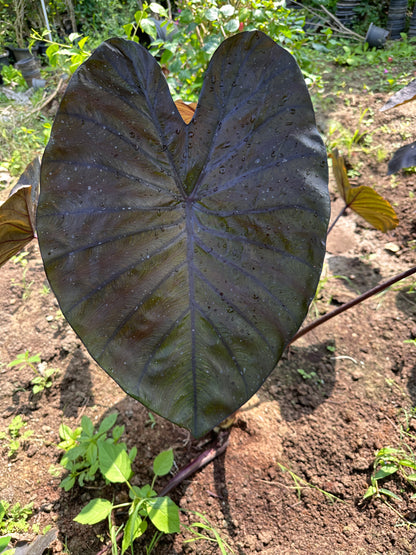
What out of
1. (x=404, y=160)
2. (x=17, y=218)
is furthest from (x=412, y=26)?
(x=17, y=218)

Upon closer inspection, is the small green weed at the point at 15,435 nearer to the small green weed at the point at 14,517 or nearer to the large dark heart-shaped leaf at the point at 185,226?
the small green weed at the point at 14,517

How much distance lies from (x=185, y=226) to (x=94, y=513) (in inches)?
28.0

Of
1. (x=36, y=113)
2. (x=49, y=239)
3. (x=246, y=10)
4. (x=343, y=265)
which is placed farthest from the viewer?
(x=36, y=113)

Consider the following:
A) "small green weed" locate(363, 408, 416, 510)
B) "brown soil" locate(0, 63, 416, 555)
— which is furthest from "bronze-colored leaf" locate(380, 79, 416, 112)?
"small green weed" locate(363, 408, 416, 510)

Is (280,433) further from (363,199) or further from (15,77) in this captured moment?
(15,77)

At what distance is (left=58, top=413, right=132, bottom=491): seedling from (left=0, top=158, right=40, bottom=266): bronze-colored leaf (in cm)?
55

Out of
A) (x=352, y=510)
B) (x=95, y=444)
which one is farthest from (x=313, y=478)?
(x=95, y=444)

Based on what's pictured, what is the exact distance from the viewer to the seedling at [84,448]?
1106 millimetres

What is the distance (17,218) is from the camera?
1.02m

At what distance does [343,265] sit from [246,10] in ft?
4.91

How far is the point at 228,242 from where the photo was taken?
0.83 meters

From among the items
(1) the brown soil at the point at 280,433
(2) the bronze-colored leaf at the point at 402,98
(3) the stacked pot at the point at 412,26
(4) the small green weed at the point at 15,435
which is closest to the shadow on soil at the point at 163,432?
(1) the brown soil at the point at 280,433

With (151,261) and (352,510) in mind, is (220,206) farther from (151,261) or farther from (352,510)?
(352,510)

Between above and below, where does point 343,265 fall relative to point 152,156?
below
